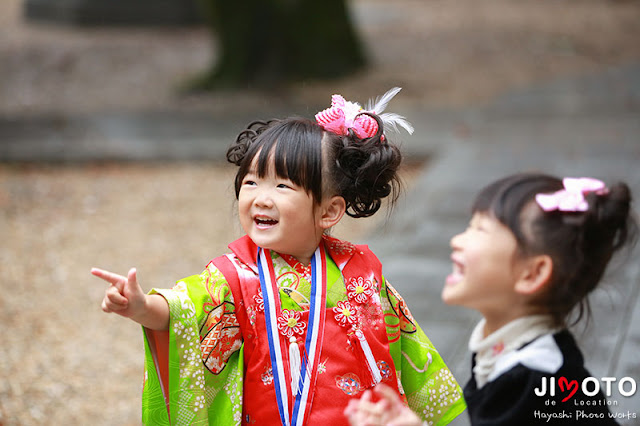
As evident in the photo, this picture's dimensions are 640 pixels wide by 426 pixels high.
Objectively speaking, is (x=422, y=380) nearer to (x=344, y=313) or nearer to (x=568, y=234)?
(x=344, y=313)

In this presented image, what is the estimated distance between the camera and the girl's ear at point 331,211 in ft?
6.85

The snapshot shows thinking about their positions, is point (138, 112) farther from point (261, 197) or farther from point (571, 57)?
point (261, 197)

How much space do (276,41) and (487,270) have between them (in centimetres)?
883

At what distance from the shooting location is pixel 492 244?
183 cm

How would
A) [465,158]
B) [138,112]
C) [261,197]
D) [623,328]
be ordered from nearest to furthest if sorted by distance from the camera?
1. [261,197]
2. [623,328]
3. [465,158]
4. [138,112]

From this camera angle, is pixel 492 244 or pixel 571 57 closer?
pixel 492 244

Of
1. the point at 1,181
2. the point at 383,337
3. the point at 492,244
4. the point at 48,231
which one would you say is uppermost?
the point at 1,181

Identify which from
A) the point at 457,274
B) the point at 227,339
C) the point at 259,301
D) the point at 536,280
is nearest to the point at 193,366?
the point at 227,339

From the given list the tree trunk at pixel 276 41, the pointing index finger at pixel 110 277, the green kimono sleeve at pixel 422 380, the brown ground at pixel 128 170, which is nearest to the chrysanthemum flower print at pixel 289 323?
the green kimono sleeve at pixel 422 380

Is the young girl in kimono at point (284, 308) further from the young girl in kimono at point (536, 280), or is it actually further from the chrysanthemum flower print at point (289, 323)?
the young girl in kimono at point (536, 280)

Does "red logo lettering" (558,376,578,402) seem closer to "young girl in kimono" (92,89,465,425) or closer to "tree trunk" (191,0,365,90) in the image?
"young girl in kimono" (92,89,465,425)

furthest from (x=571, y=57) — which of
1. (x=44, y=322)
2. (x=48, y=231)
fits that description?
(x=44, y=322)

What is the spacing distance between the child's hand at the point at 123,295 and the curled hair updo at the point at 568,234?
93cm

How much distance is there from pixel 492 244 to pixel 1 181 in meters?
6.63
